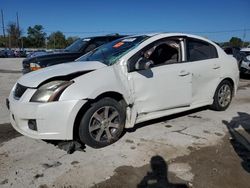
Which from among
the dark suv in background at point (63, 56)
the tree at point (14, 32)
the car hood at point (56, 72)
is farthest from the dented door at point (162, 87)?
the tree at point (14, 32)

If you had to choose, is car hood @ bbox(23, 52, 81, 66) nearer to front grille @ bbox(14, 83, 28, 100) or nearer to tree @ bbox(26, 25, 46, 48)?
front grille @ bbox(14, 83, 28, 100)

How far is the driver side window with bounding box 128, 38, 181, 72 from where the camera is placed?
4384mm

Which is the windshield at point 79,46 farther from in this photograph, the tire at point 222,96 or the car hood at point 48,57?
the tire at point 222,96

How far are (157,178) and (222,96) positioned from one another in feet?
10.8

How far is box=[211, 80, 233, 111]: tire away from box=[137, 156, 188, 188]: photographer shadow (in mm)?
2674

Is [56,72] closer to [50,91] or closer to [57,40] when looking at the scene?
[50,91]

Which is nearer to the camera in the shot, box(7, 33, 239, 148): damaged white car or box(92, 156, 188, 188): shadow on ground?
box(92, 156, 188, 188): shadow on ground

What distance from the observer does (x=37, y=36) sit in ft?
309

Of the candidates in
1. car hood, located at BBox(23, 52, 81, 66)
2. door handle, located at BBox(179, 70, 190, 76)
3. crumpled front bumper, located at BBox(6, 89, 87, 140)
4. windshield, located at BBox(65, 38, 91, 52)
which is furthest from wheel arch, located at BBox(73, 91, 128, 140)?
windshield, located at BBox(65, 38, 91, 52)

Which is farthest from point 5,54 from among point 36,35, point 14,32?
point 36,35

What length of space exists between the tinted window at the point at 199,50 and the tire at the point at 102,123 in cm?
181

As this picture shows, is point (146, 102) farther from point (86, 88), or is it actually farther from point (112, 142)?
point (86, 88)

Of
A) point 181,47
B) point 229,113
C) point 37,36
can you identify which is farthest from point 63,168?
point 37,36

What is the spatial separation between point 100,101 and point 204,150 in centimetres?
162
